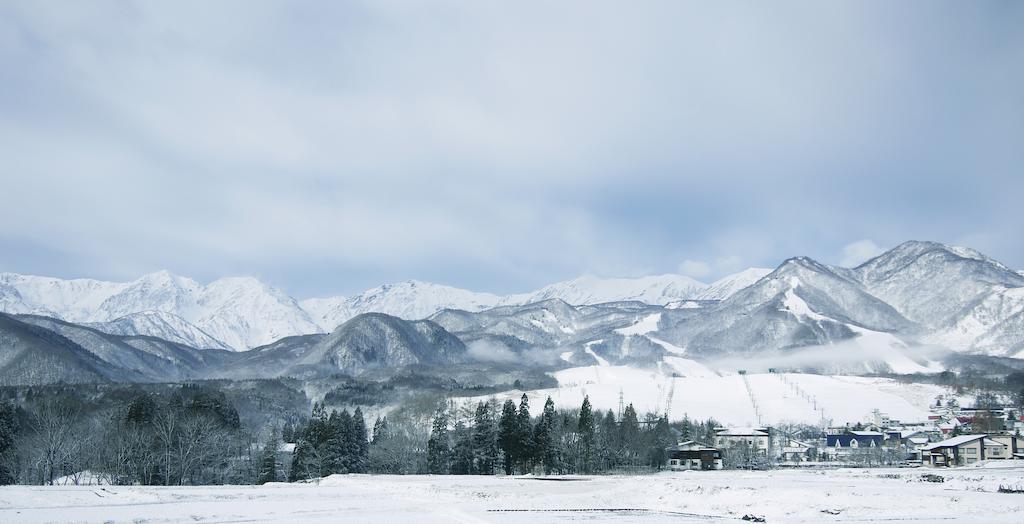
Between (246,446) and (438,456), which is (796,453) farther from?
(246,446)

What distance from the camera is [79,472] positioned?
9038 cm

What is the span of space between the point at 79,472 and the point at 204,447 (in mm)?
14093

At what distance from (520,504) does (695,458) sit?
90.2 meters

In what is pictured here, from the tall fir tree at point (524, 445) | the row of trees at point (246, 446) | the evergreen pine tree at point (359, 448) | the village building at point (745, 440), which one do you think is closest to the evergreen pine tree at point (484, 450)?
the row of trees at point (246, 446)

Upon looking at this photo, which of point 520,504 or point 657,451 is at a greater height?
point 520,504

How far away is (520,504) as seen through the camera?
54.6 m

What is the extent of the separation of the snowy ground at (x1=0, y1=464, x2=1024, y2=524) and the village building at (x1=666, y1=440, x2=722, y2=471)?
68588 mm

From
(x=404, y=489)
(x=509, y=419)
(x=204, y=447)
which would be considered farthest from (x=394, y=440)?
(x=404, y=489)

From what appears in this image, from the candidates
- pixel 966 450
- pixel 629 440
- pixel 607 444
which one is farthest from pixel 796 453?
pixel 607 444

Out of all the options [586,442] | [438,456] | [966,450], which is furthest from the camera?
[586,442]

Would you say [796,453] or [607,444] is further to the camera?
[796,453]

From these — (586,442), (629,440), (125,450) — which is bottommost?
(629,440)

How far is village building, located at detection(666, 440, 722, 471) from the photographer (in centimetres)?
13312

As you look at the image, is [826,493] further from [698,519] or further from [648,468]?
[648,468]
